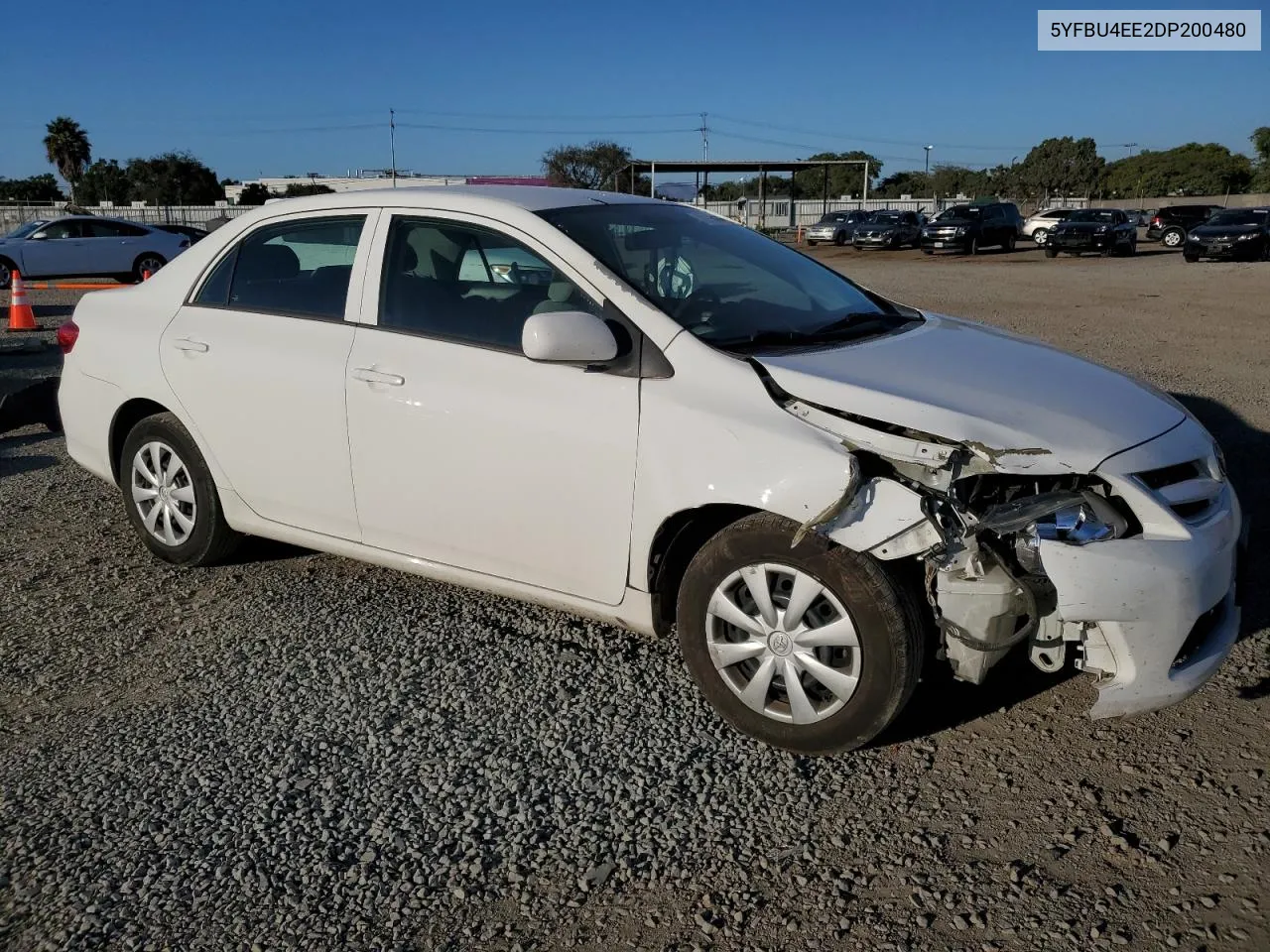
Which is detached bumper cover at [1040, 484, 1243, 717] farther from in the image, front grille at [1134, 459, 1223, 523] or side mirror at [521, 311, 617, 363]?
side mirror at [521, 311, 617, 363]

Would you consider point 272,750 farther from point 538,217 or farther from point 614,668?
point 538,217

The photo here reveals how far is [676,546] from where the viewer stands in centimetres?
354

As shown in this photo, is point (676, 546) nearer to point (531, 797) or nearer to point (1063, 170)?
point (531, 797)

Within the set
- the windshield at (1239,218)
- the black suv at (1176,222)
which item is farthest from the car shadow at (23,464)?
the black suv at (1176,222)

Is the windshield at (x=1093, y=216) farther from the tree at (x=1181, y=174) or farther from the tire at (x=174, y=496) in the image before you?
the tree at (x=1181, y=174)

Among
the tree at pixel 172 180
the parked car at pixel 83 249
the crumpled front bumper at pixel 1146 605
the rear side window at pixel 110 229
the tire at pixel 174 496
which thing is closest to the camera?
the crumpled front bumper at pixel 1146 605

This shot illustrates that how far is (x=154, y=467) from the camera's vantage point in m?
4.85

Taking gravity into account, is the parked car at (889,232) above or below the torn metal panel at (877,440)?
above

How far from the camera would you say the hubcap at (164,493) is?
4770 mm

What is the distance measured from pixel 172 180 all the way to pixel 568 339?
250 ft

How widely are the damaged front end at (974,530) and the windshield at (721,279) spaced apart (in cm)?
76

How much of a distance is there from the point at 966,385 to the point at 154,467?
3.58 metres

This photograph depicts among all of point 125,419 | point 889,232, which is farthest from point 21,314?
point 889,232

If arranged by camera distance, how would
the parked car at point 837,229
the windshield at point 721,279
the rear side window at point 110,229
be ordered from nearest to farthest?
the windshield at point 721,279 < the rear side window at point 110,229 < the parked car at point 837,229
